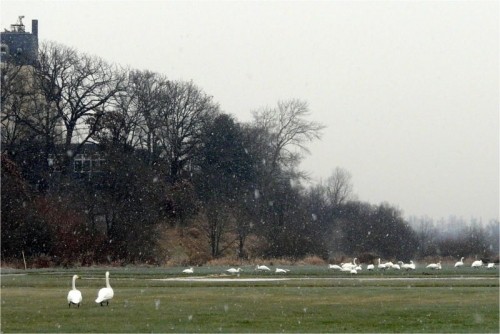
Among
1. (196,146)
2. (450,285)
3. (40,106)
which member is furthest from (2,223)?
(450,285)

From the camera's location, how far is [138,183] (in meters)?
88.3

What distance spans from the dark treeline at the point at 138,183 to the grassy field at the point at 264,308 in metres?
35.4

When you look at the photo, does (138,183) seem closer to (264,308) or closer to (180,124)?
(180,124)

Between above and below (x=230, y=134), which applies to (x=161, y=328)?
below

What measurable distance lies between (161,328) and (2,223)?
51087mm

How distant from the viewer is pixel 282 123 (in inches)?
4230

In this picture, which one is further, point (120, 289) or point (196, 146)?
point (196, 146)

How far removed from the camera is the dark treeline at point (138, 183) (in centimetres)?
7988

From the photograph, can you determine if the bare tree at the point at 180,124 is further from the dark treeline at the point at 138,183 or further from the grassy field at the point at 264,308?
the grassy field at the point at 264,308

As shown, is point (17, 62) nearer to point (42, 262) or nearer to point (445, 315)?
point (42, 262)

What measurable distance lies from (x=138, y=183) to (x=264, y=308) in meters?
58.1

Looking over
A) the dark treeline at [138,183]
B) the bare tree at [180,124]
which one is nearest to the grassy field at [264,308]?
the dark treeline at [138,183]

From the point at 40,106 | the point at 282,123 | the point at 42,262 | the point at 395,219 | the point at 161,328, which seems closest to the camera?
the point at 161,328

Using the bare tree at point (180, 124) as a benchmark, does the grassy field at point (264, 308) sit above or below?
below
